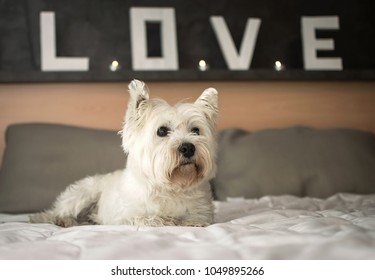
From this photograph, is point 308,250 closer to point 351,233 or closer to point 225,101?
point 351,233

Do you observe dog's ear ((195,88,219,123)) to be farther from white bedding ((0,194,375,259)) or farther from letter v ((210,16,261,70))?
letter v ((210,16,261,70))

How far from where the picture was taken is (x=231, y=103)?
3.06m

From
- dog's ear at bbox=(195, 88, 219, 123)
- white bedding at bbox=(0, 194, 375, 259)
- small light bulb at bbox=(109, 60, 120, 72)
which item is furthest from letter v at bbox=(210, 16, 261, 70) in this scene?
white bedding at bbox=(0, 194, 375, 259)

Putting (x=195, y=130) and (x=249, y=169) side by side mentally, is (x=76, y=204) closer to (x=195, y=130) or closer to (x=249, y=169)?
(x=195, y=130)

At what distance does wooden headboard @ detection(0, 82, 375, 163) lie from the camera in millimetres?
2846

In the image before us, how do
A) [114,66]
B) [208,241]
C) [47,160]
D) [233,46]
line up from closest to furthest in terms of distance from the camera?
[208,241] → [47,160] → [114,66] → [233,46]

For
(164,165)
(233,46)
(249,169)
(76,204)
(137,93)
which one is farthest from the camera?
(233,46)

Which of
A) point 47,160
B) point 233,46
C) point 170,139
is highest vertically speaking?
point 233,46

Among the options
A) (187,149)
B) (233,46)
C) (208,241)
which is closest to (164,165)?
(187,149)

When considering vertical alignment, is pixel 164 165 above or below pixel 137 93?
below

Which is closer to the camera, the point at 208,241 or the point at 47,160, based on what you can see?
the point at 208,241

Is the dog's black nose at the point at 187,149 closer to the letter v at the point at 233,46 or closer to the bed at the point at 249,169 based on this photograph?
the bed at the point at 249,169

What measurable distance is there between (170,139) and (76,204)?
64cm

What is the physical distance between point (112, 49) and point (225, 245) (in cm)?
221
